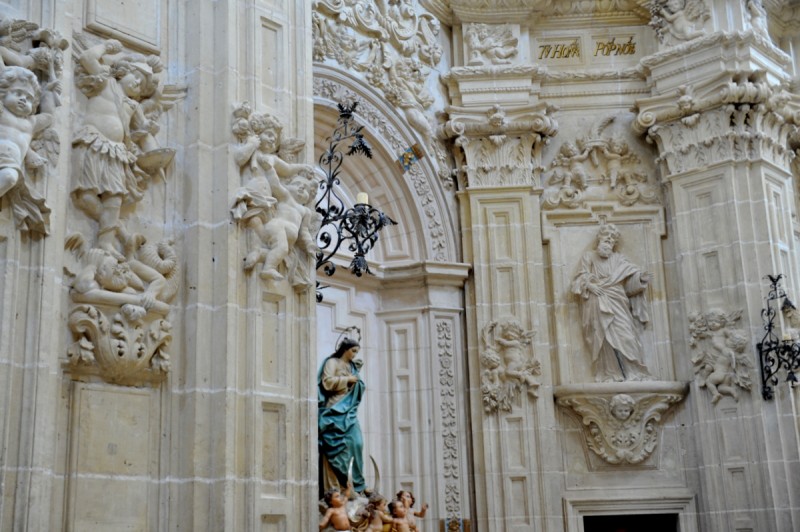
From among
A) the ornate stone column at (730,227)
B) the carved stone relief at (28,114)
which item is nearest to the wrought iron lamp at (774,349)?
the ornate stone column at (730,227)

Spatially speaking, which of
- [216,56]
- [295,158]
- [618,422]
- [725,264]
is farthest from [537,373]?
[216,56]

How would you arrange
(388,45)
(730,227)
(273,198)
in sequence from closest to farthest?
1. (273,198)
2. (730,227)
3. (388,45)

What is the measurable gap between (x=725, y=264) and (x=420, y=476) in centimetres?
421

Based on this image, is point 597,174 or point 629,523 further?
point 597,174

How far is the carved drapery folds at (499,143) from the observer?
42.3 feet

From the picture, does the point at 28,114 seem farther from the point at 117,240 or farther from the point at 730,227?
the point at 730,227

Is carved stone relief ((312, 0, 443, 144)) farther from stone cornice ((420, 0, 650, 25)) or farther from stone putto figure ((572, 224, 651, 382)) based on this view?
stone putto figure ((572, 224, 651, 382))

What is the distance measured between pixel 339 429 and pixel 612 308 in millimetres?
4125

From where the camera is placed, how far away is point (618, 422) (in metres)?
12.4

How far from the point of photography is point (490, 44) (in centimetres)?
1344

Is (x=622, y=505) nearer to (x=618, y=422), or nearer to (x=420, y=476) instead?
(x=618, y=422)

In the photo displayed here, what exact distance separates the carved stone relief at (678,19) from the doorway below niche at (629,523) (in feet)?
18.7

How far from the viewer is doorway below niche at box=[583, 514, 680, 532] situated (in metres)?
12.4

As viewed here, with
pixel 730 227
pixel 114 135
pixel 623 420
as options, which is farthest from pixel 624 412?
pixel 114 135
